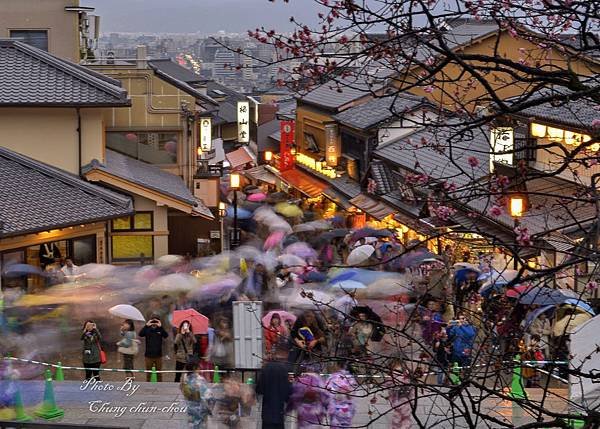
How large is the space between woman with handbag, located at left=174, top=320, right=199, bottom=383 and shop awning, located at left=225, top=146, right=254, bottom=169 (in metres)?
39.0

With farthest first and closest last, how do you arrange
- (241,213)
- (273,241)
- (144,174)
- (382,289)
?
(241,213)
(144,174)
(273,241)
(382,289)

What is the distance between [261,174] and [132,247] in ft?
91.1

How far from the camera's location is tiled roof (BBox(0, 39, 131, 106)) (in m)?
23.8

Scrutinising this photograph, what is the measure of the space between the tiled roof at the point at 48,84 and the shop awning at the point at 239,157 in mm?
28209

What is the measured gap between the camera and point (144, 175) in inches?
1032

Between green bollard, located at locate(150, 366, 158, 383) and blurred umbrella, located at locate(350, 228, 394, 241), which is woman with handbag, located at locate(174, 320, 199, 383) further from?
blurred umbrella, located at locate(350, 228, 394, 241)

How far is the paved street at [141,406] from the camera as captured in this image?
1250cm

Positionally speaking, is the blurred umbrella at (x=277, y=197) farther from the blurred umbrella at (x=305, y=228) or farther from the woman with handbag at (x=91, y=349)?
the woman with handbag at (x=91, y=349)

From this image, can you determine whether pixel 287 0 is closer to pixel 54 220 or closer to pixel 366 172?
pixel 54 220

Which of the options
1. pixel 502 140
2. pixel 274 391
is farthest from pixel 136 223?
pixel 274 391

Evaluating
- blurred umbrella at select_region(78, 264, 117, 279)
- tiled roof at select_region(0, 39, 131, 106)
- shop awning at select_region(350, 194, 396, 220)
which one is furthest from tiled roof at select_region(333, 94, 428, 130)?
blurred umbrella at select_region(78, 264, 117, 279)

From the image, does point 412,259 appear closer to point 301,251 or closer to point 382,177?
point 301,251

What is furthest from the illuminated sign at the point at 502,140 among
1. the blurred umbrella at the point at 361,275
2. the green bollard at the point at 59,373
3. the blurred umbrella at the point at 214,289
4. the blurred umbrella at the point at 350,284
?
the green bollard at the point at 59,373

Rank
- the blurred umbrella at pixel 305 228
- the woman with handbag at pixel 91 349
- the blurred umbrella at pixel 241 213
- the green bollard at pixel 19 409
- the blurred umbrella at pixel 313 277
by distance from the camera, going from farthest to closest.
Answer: the blurred umbrella at pixel 241 213, the blurred umbrella at pixel 305 228, the blurred umbrella at pixel 313 277, the woman with handbag at pixel 91 349, the green bollard at pixel 19 409
